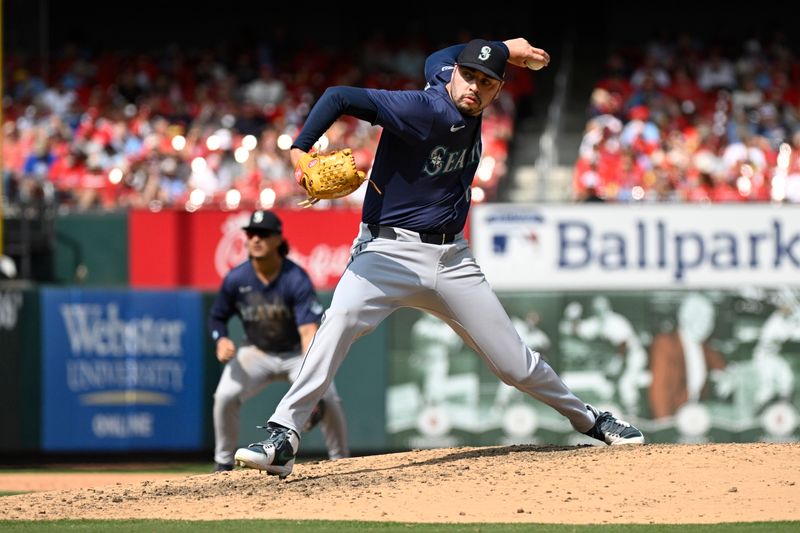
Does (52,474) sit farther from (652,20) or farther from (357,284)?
(652,20)

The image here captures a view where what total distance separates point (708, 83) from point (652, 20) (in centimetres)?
324

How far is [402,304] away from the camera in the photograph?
21.3 ft

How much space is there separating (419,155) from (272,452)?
4.96 feet

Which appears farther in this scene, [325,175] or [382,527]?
[325,175]

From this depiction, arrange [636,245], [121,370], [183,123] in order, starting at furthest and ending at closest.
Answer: [183,123] < [636,245] < [121,370]

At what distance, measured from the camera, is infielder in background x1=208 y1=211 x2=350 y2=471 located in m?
9.23

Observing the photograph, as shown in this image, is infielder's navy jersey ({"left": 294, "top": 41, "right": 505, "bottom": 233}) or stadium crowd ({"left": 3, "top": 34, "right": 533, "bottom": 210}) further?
stadium crowd ({"left": 3, "top": 34, "right": 533, "bottom": 210})

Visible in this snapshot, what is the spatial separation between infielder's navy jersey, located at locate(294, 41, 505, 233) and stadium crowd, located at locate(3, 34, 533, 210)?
7023mm

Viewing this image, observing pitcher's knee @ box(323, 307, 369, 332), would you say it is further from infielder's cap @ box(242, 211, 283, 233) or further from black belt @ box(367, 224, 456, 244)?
infielder's cap @ box(242, 211, 283, 233)

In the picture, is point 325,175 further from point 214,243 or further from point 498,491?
point 214,243

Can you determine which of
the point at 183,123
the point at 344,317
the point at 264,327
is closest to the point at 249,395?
Result: the point at 264,327

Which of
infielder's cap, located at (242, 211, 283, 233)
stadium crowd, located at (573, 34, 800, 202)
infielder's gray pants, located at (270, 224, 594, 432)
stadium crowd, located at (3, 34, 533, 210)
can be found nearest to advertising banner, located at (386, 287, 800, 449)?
stadium crowd, located at (573, 34, 800, 202)

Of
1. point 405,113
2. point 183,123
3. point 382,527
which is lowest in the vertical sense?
point 382,527

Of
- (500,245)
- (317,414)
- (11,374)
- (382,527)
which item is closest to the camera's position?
(382,527)
